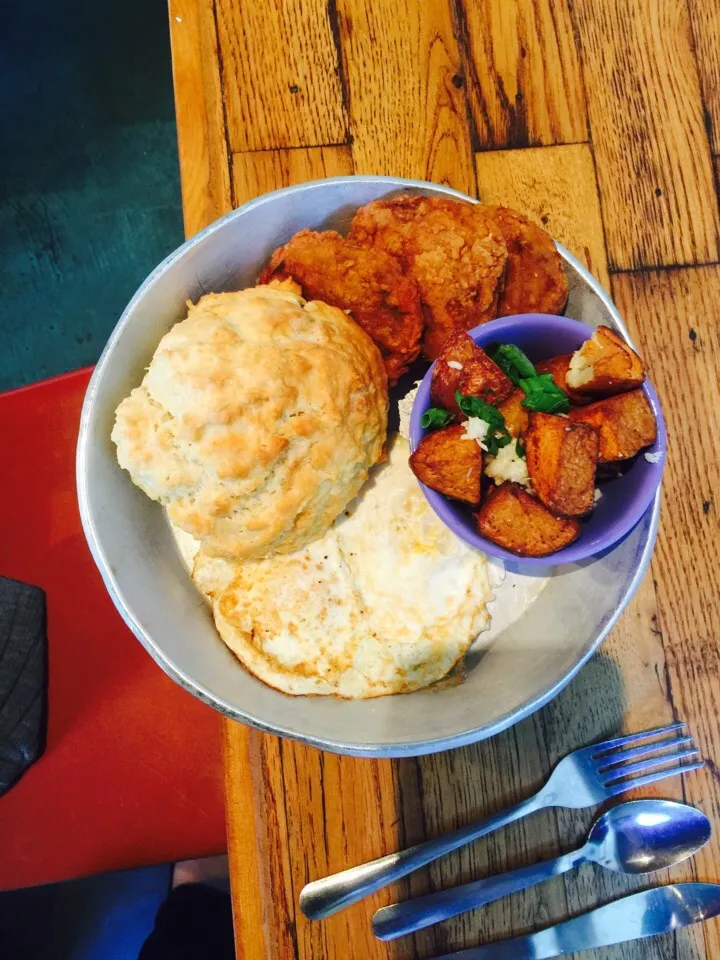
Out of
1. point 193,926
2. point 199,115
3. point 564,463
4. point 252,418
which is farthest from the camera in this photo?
point 193,926

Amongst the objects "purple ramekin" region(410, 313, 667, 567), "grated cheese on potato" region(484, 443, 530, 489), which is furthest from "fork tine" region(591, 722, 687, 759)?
"grated cheese on potato" region(484, 443, 530, 489)

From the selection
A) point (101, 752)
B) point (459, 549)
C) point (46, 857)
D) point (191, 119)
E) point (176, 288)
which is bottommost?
point (46, 857)

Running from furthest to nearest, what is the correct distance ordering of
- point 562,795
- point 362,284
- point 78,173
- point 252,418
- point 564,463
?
point 78,173
point 562,795
point 362,284
point 252,418
point 564,463

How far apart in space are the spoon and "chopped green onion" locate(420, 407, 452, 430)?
829mm

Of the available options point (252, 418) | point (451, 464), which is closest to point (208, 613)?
point (252, 418)

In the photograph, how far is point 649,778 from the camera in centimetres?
132

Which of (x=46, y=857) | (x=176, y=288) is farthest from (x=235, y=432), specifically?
(x=46, y=857)

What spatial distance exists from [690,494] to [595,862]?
0.74 m

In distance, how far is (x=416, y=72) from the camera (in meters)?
1.44

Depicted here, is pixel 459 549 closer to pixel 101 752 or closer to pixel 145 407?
pixel 145 407

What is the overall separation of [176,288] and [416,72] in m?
0.72

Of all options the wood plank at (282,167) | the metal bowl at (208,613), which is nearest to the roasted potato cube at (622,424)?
the metal bowl at (208,613)

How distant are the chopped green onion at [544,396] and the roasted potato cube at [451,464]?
11 cm

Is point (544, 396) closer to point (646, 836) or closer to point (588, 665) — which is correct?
point (588, 665)
